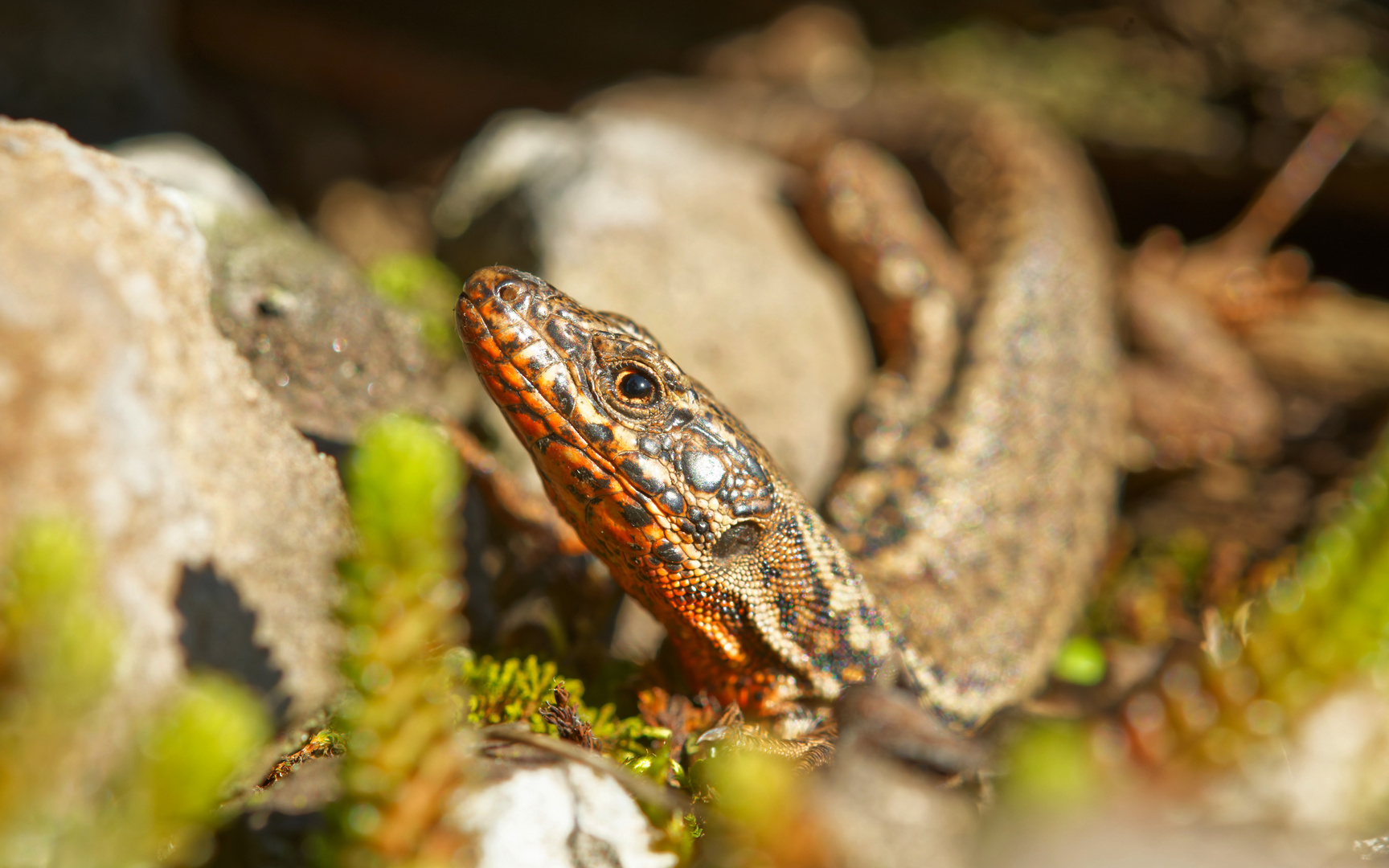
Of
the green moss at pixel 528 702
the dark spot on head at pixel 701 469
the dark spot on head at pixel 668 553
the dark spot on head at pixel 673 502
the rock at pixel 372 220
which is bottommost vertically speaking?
the rock at pixel 372 220

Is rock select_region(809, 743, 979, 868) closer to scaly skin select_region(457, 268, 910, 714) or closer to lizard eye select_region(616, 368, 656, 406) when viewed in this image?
scaly skin select_region(457, 268, 910, 714)

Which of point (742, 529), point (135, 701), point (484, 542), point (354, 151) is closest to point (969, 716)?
point (742, 529)

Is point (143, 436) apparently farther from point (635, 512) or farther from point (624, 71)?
point (624, 71)

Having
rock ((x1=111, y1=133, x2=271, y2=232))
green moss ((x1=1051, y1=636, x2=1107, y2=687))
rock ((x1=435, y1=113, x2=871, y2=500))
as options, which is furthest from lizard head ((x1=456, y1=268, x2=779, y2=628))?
rock ((x1=111, y1=133, x2=271, y2=232))

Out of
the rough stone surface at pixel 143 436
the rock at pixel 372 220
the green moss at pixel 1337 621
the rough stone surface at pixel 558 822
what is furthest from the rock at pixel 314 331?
the green moss at pixel 1337 621

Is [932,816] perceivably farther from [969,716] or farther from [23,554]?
[23,554]

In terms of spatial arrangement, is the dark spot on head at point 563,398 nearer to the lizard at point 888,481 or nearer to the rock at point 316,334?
the lizard at point 888,481

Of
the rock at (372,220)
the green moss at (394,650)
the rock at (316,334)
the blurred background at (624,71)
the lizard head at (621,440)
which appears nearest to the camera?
the green moss at (394,650)
